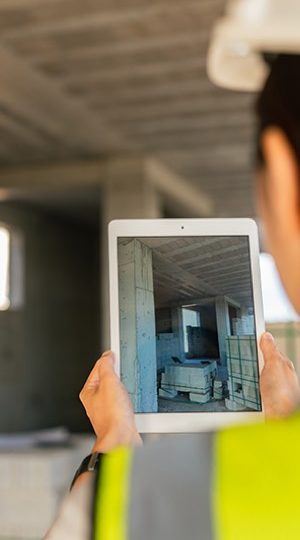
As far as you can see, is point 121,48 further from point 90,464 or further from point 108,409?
point 90,464

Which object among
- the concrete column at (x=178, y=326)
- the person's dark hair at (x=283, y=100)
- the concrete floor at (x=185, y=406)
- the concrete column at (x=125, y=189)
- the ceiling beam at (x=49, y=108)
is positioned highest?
the ceiling beam at (x=49, y=108)

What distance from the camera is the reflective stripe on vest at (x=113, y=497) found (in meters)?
0.36

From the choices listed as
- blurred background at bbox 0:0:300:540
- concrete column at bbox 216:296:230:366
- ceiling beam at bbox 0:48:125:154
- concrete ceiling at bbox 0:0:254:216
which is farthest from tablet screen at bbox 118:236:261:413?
ceiling beam at bbox 0:48:125:154

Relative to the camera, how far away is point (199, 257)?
2.56 feet

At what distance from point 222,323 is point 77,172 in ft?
12.6

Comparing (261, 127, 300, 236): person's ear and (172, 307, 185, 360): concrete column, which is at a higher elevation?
(261, 127, 300, 236): person's ear

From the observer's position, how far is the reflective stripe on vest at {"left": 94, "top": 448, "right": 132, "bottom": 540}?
357mm

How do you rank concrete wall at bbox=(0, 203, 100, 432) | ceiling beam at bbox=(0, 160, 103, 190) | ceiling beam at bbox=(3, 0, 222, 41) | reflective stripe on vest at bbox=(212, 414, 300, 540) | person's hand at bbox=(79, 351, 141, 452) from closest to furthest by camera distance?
reflective stripe on vest at bbox=(212, 414, 300, 540)
person's hand at bbox=(79, 351, 141, 452)
ceiling beam at bbox=(3, 0, 222, 41)
ceiling beam at bbox=(0, 160, 103, 190)
concrete wall at bbox=(0, 203, 100, 432)

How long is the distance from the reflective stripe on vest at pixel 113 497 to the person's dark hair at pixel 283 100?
0.18 meters

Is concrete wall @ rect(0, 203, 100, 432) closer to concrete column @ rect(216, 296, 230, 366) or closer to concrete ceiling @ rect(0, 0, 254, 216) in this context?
concrete ceiling @ rect(0, 0, 254, 216)

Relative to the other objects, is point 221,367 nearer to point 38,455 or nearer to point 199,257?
point 199,257

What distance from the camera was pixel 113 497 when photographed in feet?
1.20

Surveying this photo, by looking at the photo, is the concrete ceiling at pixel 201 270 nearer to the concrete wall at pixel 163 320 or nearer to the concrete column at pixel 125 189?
the concrete wall at pixel 163 320

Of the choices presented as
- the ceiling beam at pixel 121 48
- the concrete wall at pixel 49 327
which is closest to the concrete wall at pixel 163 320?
the ceiling beam at pixel 121 48
